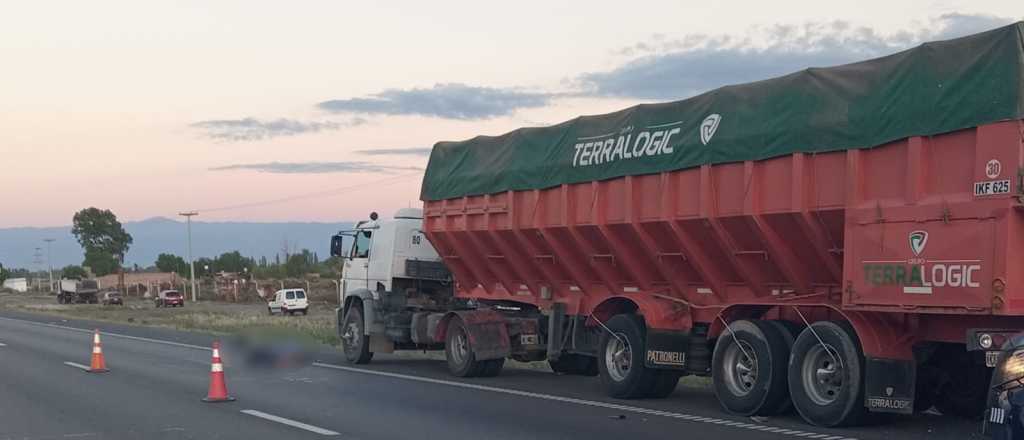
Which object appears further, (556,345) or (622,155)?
(556,345)

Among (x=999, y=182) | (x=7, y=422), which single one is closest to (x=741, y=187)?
(x=999, y=182)

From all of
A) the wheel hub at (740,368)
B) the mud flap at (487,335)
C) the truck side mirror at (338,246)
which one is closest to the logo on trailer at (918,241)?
the wheel hub at (740,368)

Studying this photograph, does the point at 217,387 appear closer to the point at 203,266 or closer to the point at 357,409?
the point at 357,409

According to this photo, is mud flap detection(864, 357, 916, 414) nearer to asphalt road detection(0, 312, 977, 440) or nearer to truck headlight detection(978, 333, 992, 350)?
asphalt road detection(0, 312, 977, 440)

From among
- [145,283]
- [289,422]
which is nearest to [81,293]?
[145,283]

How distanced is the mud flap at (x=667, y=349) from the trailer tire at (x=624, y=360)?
30 cm

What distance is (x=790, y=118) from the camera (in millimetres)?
12477

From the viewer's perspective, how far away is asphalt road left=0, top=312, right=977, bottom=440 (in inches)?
458

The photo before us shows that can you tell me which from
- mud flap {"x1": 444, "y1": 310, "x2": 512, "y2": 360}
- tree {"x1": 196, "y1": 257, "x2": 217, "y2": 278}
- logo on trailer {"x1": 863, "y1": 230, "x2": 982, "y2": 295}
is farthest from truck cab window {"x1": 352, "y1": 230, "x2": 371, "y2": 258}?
tree {"x1": 196, "y1": 257, "x2": 217, "y2": 278}

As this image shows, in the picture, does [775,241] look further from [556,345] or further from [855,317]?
[556,345]

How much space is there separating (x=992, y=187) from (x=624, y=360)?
20.3 ft

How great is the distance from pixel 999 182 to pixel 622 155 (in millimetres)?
5836

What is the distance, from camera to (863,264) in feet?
37.2

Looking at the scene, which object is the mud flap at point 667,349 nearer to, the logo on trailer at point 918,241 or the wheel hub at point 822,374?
the wheel hub at point 822,374
